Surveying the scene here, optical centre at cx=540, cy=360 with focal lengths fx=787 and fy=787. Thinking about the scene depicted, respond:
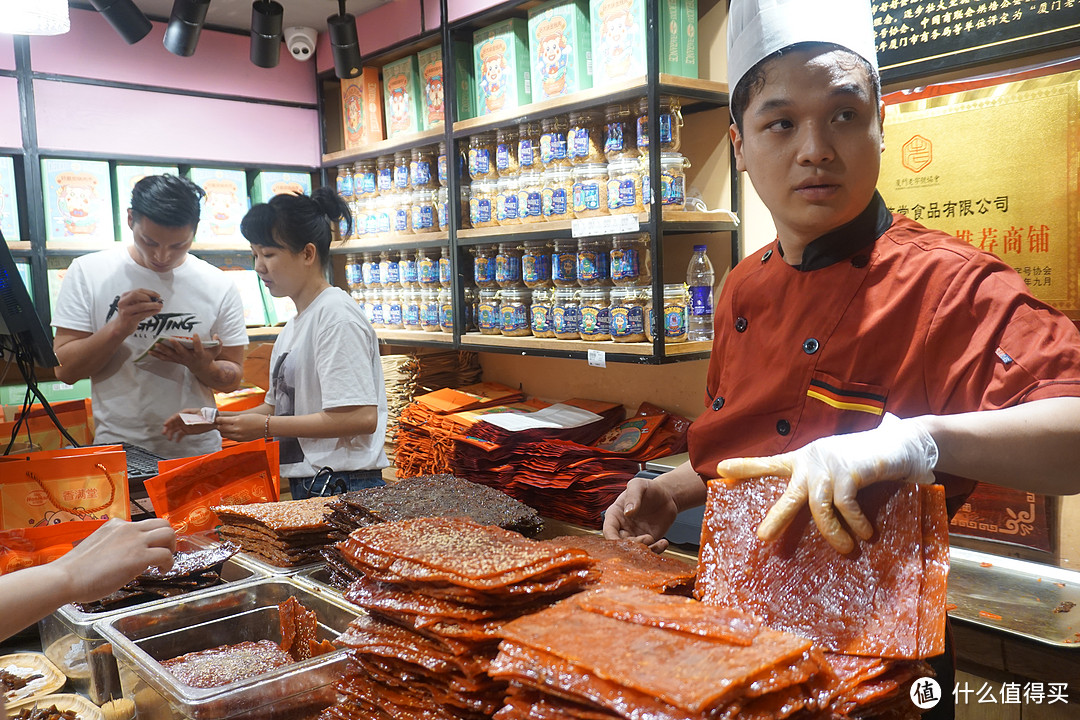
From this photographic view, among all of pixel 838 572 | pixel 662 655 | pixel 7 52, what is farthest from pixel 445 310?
pixel 662 655

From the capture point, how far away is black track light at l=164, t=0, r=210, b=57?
12.1 ft

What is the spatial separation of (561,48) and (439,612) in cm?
264

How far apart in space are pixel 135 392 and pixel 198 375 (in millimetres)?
244

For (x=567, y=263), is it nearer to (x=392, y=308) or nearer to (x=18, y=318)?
(x=392, y=308)

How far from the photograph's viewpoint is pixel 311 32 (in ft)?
14.9

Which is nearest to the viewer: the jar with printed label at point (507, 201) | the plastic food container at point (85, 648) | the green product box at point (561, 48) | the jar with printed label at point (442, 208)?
the plastic food container at point (85, 648)

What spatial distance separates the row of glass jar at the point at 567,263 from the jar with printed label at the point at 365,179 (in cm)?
94

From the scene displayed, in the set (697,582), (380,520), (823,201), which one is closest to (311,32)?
(380,520)

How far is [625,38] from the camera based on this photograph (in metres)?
2.83

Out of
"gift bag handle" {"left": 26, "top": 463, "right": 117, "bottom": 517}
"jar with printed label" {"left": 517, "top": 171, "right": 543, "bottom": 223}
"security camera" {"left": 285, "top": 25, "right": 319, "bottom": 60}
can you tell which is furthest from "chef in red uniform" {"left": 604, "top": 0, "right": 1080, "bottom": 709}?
"security camera" {"left": 285, "top": 25, "right": 319, "bottom": 60}

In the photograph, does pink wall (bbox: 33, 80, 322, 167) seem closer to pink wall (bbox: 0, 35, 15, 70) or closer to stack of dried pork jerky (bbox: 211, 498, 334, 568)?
pink wall (bbox: 0, 35, 15, 70)

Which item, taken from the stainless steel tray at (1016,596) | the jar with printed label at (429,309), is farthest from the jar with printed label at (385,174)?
the stainless steel tray at (1016,596)

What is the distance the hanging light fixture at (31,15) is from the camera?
224 cm

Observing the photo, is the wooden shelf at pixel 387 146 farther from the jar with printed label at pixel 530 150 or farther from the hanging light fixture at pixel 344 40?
the jar with printed label at pixel 530 150
